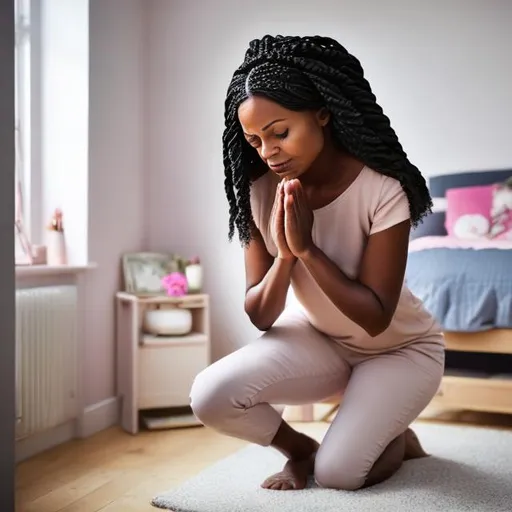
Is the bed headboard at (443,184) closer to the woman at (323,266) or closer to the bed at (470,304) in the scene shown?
the bed at (470,304)

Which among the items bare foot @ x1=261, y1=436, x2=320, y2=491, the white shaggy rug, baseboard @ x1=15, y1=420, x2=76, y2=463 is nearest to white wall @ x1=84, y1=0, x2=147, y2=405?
baseboard @ x1=15, y1=420, x2=76, y2=463

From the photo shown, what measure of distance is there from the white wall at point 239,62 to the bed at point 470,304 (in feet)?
2.26

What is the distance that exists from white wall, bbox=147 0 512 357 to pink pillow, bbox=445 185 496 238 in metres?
0.12

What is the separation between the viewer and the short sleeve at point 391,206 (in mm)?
1551

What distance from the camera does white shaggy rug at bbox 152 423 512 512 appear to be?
5.10 ft

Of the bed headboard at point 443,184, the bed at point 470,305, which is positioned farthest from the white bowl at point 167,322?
the bed headboard at point 443,184

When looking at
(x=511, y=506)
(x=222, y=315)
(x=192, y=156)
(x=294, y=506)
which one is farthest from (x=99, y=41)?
(x=511, y=506)

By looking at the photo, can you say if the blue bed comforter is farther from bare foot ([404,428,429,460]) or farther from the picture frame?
the picture frame

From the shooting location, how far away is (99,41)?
2.73 meters

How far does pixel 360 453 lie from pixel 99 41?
192 centimetres

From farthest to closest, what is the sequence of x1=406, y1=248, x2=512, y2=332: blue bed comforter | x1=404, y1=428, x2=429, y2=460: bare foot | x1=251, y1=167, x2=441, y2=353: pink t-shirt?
x1=406, y1=248, x2=512, y2=332: blue bed comforter < x1=404, y1=428, x2=429, y2=460: bare foot < x1=251, y1=167, x2=441, y2=353: pink t-shirt

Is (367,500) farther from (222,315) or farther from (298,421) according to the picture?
(222,315)

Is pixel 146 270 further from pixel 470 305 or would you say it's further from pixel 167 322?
pixel 470 305

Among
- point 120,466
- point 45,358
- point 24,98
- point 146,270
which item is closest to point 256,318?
point 120,466
